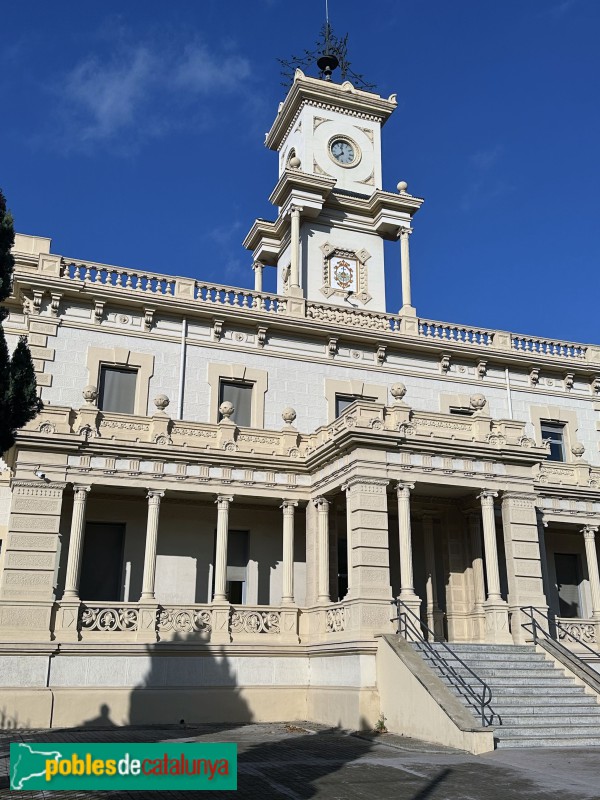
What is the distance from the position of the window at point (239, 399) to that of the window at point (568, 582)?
11.3 m

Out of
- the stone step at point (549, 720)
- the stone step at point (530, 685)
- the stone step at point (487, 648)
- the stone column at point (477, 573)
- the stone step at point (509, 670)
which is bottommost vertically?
the stone step at point (549, 720)

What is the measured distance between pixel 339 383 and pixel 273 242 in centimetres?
1006

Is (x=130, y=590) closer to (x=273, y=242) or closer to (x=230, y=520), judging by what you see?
(x=230, y=520)

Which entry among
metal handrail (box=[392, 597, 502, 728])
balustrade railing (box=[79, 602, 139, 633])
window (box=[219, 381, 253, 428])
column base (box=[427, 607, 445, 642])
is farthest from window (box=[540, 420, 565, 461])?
balustrade railing (box=[79, 602, 139, 633])

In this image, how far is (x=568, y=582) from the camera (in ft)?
85.9

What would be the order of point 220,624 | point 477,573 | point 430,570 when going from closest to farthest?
point 220,624
point 477,573
point 430,570

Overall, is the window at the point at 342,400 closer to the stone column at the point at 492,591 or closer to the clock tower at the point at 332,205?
the clock tower at the point at 332,205

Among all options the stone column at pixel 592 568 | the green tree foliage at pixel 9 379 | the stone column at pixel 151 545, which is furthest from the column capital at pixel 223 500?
the stone column at pixel 592 568

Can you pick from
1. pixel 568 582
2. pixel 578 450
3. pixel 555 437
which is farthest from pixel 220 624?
pixel 555 437

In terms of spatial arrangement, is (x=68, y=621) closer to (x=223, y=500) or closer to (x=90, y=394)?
(x=223, y=500)

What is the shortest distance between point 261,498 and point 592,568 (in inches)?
417

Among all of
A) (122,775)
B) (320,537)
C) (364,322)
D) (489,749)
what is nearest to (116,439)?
(320,537)

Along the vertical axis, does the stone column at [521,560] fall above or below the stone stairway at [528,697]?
above

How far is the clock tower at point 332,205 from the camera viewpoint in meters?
30.1
